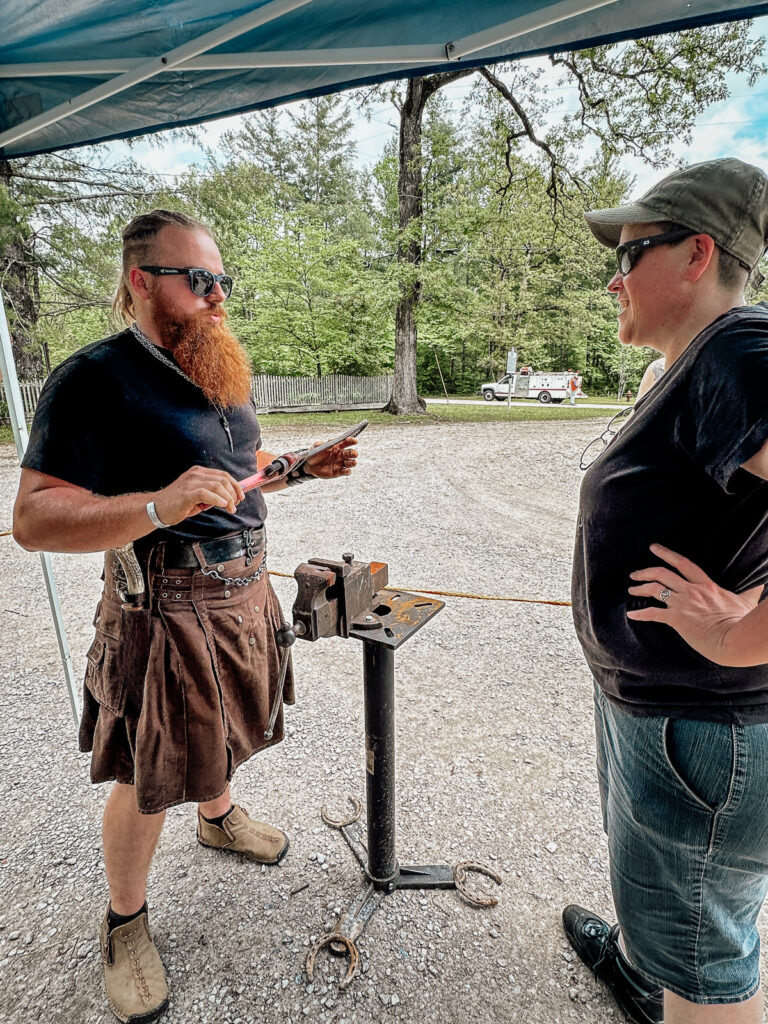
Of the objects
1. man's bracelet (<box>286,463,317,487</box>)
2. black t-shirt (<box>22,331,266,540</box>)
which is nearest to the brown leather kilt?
black t-shirt (<box>22,331,266,540</box>)

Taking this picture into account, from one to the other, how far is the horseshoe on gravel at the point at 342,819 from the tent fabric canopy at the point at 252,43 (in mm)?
2595

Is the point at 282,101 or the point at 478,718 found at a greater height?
the point at 282,101

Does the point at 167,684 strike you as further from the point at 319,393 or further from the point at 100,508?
the point at 319,393

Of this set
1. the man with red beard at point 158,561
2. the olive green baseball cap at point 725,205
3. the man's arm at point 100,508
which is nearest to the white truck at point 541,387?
the man with red beard at point 158,561

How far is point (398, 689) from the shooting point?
9.62 ft

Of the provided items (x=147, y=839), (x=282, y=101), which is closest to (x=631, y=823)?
(x=147, y=839)

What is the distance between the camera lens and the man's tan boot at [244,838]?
189 centimetres

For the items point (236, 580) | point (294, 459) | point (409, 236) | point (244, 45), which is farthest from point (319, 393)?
point (236, 580)

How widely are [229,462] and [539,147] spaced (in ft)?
43.4

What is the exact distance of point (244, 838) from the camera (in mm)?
1903

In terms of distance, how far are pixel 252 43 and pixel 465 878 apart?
2.94m

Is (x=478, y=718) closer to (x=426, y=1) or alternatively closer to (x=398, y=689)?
(x=398, y=689)

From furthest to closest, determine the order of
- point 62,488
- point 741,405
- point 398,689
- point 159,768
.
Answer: point 398,689 → point 159,768 → point 62,488 → point 741,405

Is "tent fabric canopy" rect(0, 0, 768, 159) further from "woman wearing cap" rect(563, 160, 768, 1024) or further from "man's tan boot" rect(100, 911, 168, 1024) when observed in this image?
"man's tan boot" rect(100, 911, 168, 1024)
